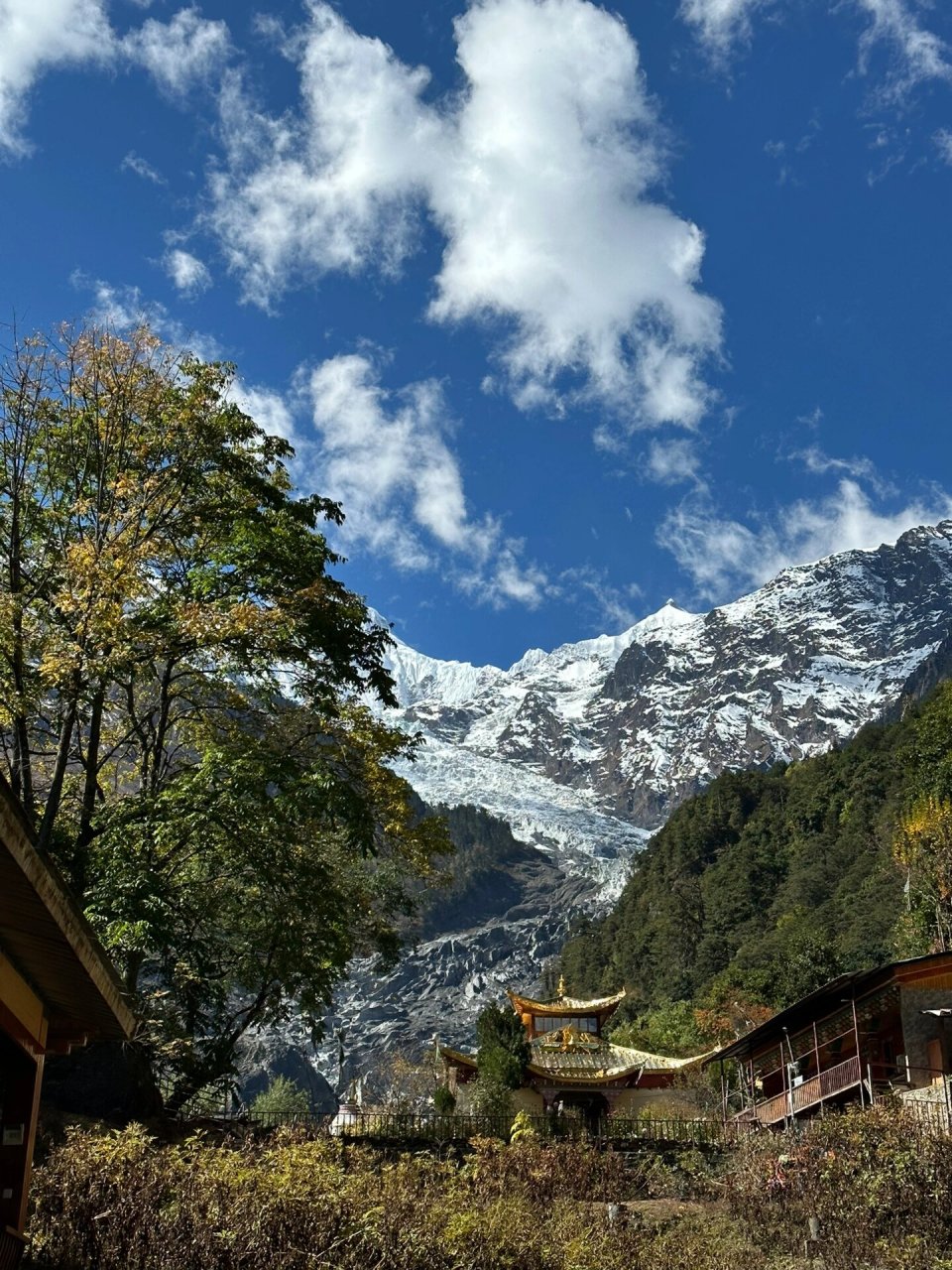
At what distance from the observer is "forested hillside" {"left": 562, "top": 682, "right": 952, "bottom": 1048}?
43688 millimetres

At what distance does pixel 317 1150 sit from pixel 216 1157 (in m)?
0.72

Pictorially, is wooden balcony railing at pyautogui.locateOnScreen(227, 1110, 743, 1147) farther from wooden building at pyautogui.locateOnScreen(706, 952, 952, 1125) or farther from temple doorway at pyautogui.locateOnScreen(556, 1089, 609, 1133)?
temple doorway at pyautogui.locateOnScreen(556, 1089, 609, 1133)

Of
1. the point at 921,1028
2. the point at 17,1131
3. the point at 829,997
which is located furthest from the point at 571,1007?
the point at 17,1131

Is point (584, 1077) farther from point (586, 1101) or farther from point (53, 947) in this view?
point (53, 947)

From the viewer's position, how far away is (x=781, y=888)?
77.2 metres

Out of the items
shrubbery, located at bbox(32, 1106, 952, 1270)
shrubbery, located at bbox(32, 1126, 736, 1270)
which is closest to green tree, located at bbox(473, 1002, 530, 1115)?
shrubbery, located at bbox(32, 1106, 952, 1270)

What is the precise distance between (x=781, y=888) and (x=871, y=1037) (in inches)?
2192

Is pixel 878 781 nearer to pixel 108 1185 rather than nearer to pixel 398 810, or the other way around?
pixel 398 810

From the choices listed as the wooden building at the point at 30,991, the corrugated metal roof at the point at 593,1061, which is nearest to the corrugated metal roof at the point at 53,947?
the wooden building at the point at 30,991

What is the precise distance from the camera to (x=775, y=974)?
47.4 m

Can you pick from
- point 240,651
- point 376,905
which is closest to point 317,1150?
point 240,651

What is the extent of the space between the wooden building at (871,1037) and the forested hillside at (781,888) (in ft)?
41.2

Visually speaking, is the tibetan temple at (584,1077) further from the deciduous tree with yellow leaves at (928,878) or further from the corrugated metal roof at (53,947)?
the corrugated metal roof at (53,947)

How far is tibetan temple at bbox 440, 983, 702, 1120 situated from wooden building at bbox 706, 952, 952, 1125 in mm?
16088
